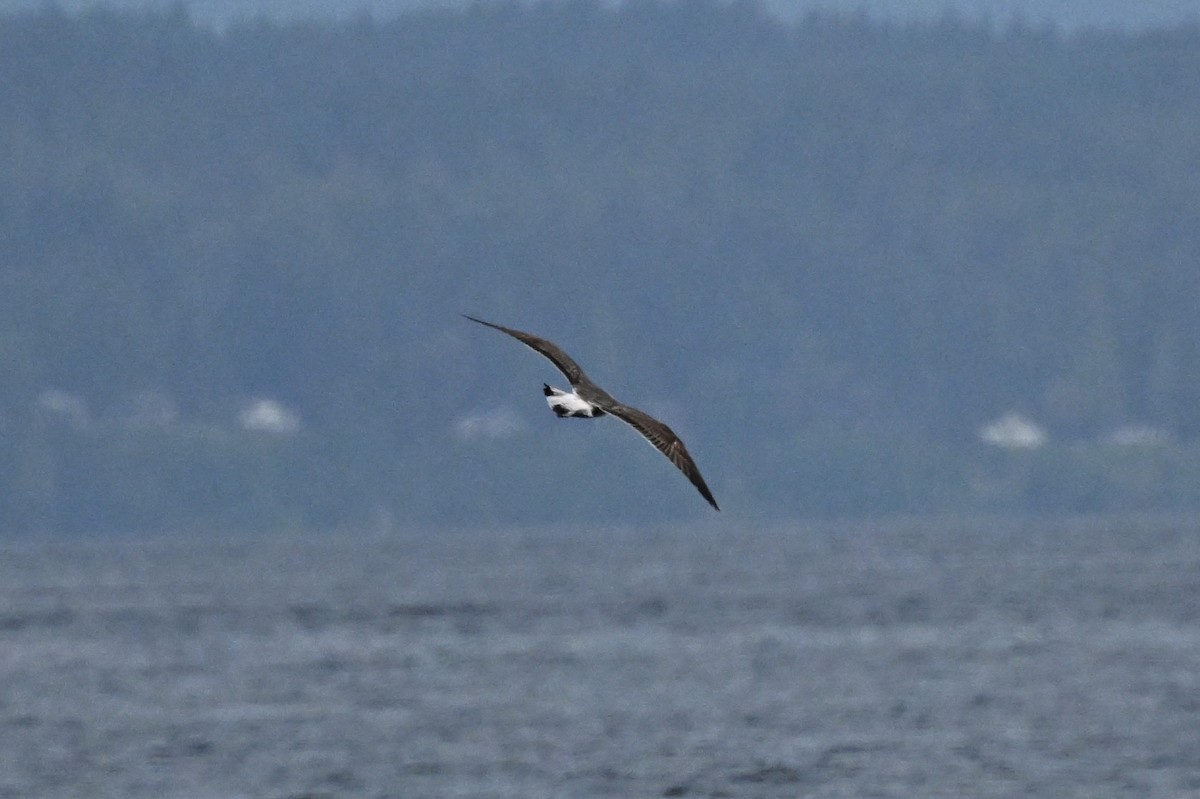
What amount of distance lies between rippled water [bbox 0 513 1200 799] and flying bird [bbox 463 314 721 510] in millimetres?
7237

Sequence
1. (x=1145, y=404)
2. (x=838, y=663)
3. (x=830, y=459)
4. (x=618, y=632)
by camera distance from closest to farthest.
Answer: (x=838, y=663), (x=618, y=632), (x=830, y=459), (x=1145, y=404)

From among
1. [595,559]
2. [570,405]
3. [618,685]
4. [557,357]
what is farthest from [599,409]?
[595,559]

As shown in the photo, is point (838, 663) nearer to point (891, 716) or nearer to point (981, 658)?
point (981, 658)

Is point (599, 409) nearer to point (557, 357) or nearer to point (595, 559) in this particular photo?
point (557, 357)

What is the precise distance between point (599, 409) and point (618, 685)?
18.8 metres

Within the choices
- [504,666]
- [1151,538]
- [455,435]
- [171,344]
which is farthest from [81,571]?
[171,344]

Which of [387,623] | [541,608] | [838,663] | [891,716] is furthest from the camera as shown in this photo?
[541,608]

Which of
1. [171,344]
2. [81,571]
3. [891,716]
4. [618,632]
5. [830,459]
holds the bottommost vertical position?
[891,716]

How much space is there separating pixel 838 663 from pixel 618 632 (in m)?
8.77

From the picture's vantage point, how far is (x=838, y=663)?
4175 cm

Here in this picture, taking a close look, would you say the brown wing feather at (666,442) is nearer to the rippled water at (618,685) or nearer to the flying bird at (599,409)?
the flying bird at (599,409)

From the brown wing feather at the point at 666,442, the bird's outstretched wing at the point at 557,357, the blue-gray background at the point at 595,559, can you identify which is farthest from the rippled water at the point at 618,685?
the brown wing feather at the point at 666,442

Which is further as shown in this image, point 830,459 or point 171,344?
point 171,344

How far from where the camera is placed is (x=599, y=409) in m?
20.0
